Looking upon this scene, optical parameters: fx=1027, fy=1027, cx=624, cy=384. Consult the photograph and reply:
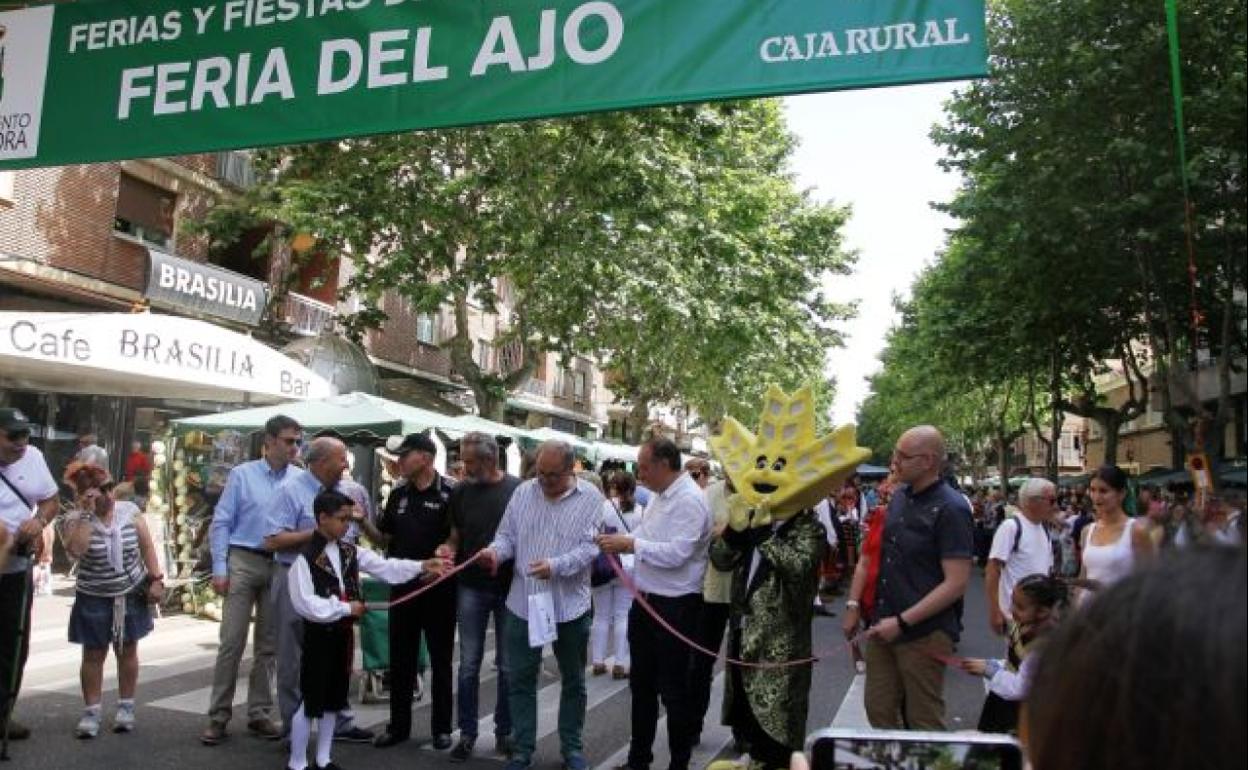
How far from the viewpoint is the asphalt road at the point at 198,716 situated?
19.8ft

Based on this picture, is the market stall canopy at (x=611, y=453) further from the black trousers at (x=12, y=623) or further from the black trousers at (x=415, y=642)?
the black trousers at (x=12, y=623)

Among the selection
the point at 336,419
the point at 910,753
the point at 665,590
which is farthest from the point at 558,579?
the point at 336,419

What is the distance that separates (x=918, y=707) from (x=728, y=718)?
1228 millimetres

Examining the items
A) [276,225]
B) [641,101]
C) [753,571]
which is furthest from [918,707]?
[276,225]

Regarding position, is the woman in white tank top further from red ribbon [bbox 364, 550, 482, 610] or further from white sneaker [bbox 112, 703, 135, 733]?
white sneaker [bbox 112, 703, 135, 733]

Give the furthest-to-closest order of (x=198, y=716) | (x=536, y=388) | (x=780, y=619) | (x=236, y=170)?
(x=536, y=388) → (x=236, y=170) → (x=198, y=716) → (x=780, y=619)

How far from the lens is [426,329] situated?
97.3 feet

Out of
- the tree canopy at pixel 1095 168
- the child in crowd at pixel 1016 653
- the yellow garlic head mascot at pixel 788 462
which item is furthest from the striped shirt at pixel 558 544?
the tree canopy at pixel 1095 168

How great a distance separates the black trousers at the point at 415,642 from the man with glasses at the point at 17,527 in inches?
84.4

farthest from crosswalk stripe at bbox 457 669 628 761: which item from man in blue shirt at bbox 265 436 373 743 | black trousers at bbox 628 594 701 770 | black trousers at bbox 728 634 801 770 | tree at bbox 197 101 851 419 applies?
tree at bbox 197 101 851 419

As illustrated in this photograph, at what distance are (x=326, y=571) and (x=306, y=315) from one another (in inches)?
696

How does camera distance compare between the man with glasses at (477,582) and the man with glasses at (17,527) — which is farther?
the man with glasses at (477,582)

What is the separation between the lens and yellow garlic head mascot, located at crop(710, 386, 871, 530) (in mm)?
5372

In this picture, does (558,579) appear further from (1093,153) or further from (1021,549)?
(1093,153)
